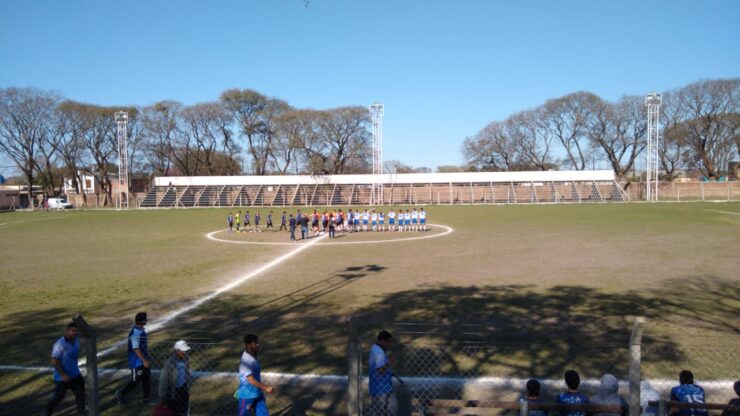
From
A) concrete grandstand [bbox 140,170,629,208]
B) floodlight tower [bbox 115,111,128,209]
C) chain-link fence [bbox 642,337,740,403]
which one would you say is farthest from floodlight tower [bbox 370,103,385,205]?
chain-link fence [bbox 642,337,740,403]

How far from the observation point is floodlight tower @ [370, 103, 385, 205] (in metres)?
57.4

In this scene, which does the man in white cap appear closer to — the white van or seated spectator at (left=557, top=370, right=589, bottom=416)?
seated spectator at (left=557, top=370, right=589, bottom=416)

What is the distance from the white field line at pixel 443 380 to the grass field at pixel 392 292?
0.84 ft

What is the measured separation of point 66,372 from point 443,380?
5270mm

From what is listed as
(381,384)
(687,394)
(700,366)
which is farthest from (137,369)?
(700,366)

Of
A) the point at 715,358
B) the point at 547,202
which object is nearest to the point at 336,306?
the point at 715,358

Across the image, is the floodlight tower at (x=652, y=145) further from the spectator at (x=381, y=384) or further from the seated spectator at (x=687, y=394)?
the spectator at (x=381, y=384)

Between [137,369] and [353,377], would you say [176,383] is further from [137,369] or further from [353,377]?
[353,377]

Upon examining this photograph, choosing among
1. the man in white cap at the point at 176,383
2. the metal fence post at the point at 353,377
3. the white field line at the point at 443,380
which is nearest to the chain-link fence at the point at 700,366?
the white field line at the point at 443,380

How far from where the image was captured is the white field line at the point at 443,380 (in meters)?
7.06

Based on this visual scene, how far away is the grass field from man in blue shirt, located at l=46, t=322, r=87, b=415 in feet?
4.72

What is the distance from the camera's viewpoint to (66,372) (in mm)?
6340

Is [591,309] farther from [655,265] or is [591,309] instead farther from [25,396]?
[25,396]

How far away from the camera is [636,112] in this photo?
2832 inches
